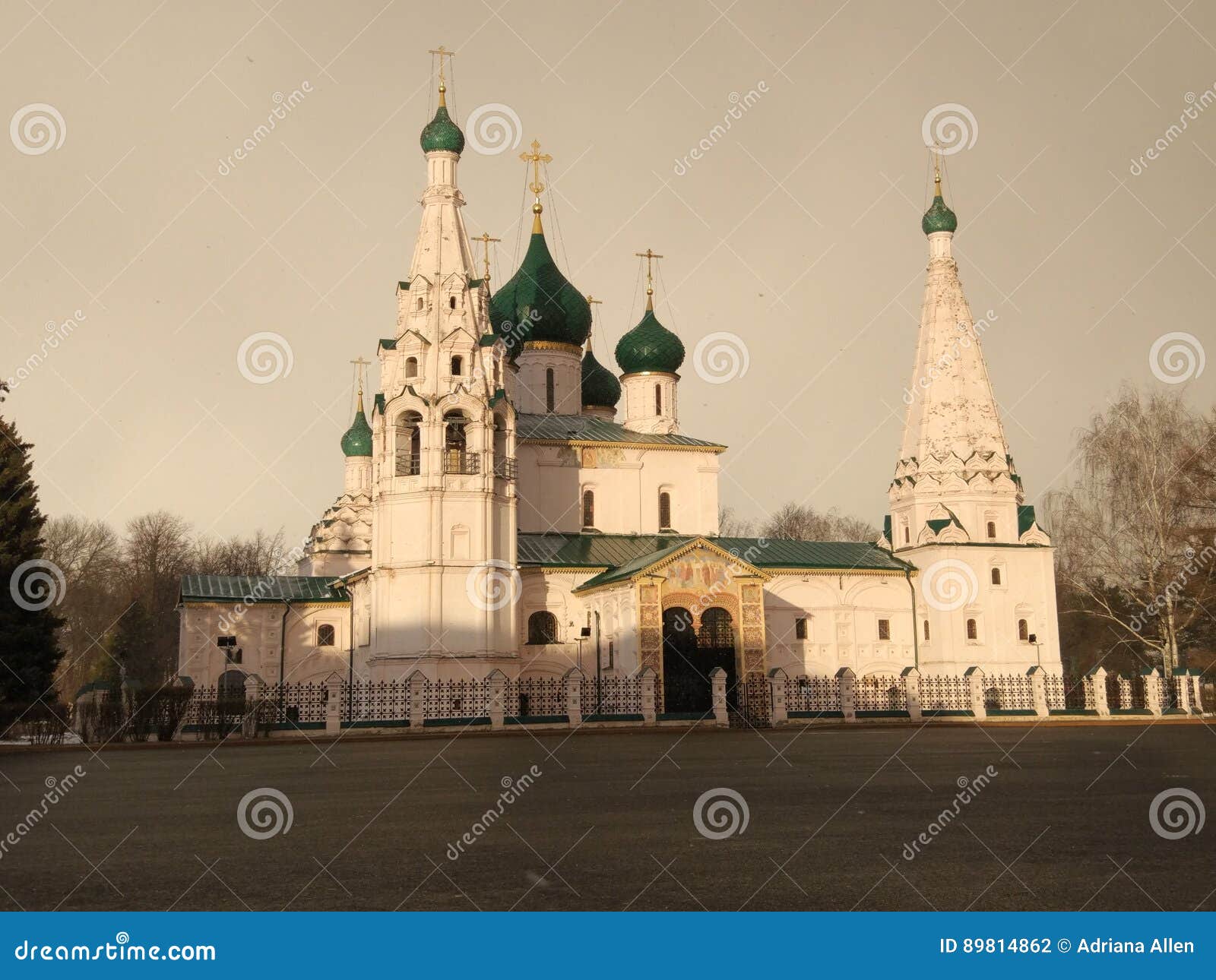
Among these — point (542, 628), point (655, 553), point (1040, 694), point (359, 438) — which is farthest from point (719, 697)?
point (359, 438)

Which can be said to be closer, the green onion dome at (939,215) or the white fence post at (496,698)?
the white fence post at (496,698)

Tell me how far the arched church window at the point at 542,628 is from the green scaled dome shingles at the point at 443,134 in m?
13.9

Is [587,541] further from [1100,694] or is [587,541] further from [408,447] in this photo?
[1100,694]

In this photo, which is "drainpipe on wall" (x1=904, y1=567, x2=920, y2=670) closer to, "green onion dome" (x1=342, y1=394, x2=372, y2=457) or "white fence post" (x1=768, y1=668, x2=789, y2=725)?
"white fence post" (x1=768, y1=668, x2=789, y2=725)

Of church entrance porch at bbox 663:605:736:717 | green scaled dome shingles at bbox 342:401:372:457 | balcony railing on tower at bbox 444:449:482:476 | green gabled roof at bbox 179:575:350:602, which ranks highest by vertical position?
green scaled dome shingles at bbox 342:401:372:457

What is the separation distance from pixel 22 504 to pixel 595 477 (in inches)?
681

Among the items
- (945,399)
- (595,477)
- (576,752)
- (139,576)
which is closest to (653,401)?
(595,477)

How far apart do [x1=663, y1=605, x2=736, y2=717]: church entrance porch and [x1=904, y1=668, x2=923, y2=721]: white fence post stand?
188 inches

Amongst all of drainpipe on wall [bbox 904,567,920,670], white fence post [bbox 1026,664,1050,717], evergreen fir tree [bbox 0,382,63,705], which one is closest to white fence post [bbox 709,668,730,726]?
white fence post [bbox 1026,664,1050,717]

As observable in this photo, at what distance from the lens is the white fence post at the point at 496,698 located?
30641mm

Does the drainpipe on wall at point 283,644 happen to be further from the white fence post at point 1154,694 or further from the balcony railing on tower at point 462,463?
the white fence post at point 1154,694

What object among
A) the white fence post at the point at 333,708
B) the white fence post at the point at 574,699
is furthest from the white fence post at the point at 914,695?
the white fence post at the point at 333,708

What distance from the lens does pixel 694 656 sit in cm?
3600

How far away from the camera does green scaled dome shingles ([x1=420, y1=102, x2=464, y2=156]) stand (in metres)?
37.3
